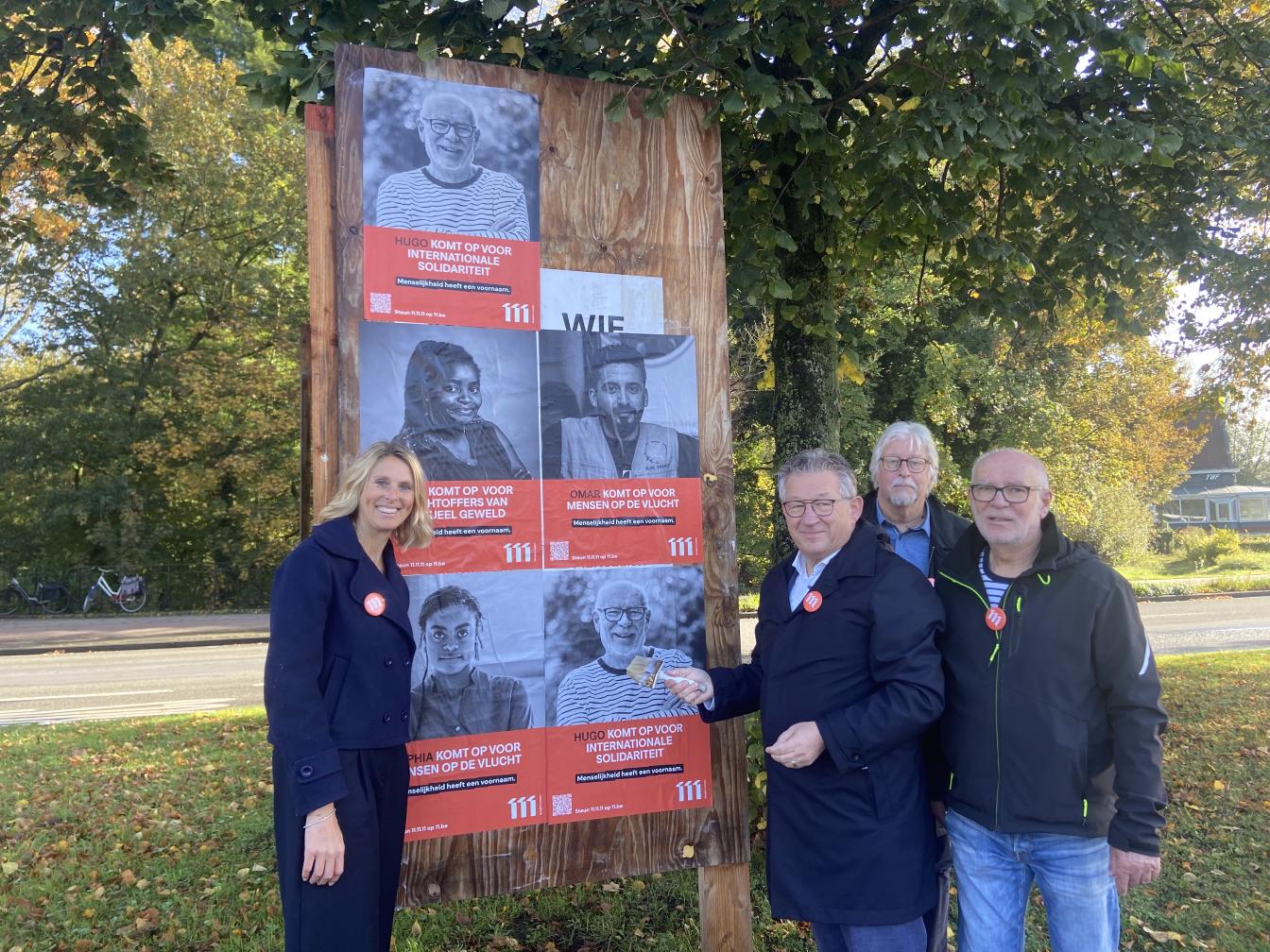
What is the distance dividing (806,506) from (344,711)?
4.85 ft

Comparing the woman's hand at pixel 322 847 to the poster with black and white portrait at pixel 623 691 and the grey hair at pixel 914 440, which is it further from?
the grey hair at pixel 914 440

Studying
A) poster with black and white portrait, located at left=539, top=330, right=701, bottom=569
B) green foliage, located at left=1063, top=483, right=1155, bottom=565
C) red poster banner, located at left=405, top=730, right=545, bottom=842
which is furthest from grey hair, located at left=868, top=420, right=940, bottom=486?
green foliage, located at left=1063, top=483, right=1155, bottom=565

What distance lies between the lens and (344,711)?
2.46 metres

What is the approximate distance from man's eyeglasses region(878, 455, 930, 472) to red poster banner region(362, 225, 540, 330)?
1375 mm

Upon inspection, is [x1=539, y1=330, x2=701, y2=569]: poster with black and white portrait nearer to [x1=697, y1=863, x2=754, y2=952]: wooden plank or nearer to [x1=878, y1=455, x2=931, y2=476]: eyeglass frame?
[x1=878, y1=455, x2=931, y2=476]: eyeglass frame

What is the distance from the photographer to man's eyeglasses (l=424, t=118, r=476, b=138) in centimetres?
314

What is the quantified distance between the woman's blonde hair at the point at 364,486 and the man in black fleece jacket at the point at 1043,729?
1.69m

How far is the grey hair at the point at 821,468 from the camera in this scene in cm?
279

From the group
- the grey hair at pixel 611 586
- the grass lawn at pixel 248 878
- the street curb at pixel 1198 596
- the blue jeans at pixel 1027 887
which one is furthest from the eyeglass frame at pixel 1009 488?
the street curb at pixel 1198 596

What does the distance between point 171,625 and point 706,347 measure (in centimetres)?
2063

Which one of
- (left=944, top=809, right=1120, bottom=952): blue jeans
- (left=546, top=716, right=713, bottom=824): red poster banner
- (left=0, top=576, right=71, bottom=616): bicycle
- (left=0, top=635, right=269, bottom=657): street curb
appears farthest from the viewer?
(left=0, top=576, right=71, bottom=616): bicycle

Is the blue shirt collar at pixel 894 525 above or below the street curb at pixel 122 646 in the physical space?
above

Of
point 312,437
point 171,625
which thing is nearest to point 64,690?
point 171,625

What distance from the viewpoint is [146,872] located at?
5066 mm
